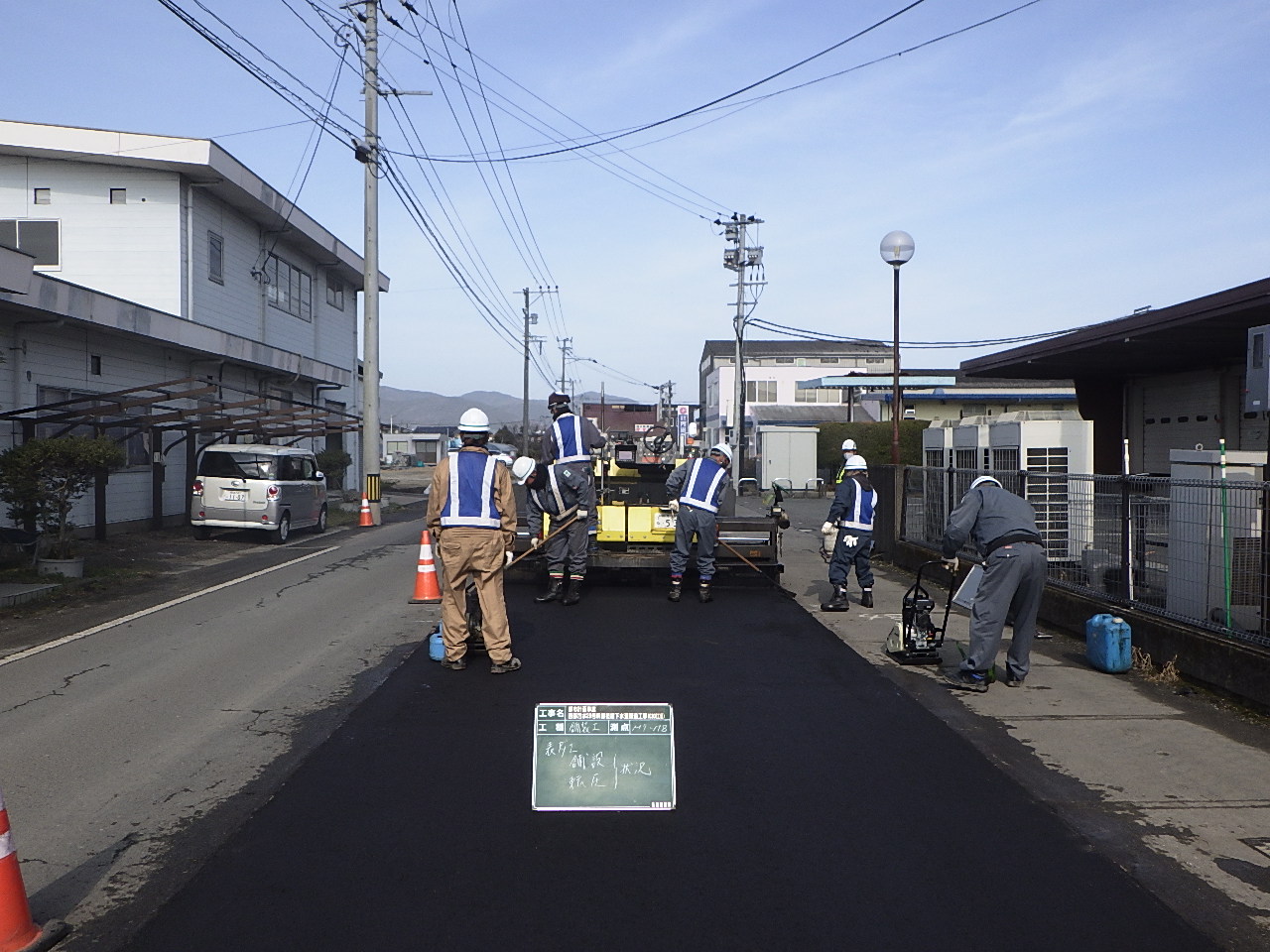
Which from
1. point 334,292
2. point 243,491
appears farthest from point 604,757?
point 334,292

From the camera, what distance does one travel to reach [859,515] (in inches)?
443

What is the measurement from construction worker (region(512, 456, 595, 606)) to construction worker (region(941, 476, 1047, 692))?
13.5 feet

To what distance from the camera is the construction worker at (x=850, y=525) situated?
11.3 m

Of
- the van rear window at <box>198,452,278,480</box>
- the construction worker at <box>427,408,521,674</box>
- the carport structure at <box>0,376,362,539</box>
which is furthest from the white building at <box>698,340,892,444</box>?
the construction worker at <box>427,408,521,674</box>

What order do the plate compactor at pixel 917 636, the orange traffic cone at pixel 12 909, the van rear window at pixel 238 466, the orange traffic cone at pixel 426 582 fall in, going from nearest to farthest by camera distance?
the orange traffic cone at pixel 12 909 < the plate compactor at pixel 917 636 < the orange traffic cone at pixel 426 582 < the van rear window at pixel 238 466

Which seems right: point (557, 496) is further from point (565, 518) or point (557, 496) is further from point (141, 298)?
point (141, 298)

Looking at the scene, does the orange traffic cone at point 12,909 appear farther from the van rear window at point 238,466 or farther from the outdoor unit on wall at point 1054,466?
the van rear window at point 238,466

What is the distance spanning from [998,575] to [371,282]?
63.9 ft

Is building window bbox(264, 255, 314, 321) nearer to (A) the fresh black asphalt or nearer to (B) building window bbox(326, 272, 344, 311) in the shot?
(B) building window bbox(326, 272, 344, 311)

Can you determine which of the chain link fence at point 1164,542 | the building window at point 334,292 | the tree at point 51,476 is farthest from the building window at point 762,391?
the chain link fence at point 1164,542

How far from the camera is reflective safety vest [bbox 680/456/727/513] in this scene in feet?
37.0

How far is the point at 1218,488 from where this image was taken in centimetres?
796

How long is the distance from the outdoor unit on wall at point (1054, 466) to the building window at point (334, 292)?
91.8ft

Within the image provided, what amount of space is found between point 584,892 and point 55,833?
2535 millimetres
